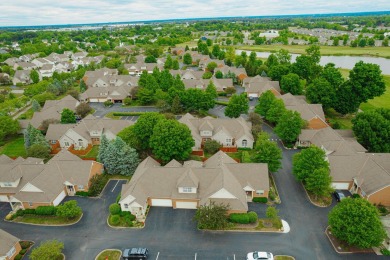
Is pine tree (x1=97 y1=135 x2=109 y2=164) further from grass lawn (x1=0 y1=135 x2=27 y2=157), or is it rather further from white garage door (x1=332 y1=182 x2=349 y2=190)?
white garage door (x1=332 y1=182 x2=349 y2=190)

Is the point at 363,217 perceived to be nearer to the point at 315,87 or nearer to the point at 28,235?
the point at 28,235

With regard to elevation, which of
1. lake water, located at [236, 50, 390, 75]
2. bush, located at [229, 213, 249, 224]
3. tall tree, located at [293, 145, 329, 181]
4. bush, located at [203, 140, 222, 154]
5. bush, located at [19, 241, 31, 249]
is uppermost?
tall tree, located at [293, 145, 329, 181]

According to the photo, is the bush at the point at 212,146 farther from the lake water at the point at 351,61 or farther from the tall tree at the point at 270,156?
the lake water at the point at 351,61

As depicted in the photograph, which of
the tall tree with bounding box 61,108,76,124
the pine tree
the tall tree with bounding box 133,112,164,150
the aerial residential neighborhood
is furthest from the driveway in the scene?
the tall tree with bounding box 61,108,76,124

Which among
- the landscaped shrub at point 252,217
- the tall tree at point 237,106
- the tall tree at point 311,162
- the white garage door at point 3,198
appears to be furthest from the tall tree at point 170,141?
the white garage door at point 3,198

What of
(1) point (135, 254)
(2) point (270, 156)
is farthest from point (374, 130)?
(1) point (135, 254)
